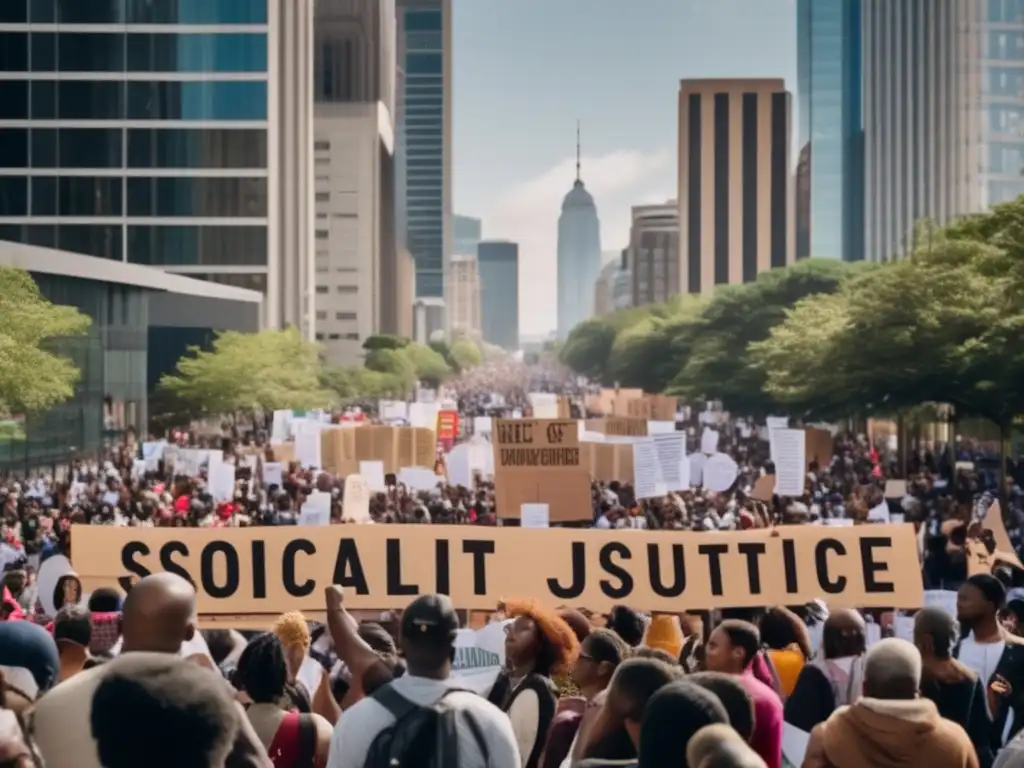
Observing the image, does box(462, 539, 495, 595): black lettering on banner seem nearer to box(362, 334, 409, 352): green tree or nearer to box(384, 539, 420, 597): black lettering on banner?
box(384, 539, 420, 597): black lettering on banner

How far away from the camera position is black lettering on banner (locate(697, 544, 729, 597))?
1060 cm

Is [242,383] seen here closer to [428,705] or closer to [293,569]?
[293,569]

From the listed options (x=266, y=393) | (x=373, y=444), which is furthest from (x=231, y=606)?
(x=266, y=393)

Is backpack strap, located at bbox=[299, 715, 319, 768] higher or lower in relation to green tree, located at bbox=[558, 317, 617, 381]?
lower

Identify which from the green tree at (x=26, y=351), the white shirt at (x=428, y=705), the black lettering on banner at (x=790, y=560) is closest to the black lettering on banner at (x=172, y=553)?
the black lettering on banner at (x=790, y=560)

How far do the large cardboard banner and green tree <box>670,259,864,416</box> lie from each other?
63.1m

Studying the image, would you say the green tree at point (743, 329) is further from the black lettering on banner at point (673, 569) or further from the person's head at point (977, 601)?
the person's head at point (977, 601)

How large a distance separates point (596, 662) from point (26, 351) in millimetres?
28819

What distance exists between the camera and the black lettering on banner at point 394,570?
34.5 feet

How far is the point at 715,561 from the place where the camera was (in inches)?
418

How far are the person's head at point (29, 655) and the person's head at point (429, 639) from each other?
168cm

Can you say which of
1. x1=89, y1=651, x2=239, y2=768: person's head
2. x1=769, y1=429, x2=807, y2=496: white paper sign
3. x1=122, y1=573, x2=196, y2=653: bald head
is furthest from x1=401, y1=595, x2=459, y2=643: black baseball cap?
x1=769, y1=429, x2=807, y2=496: white paper sign

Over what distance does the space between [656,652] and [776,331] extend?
57.2 metres

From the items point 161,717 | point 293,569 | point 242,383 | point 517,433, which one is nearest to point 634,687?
point 161,717
